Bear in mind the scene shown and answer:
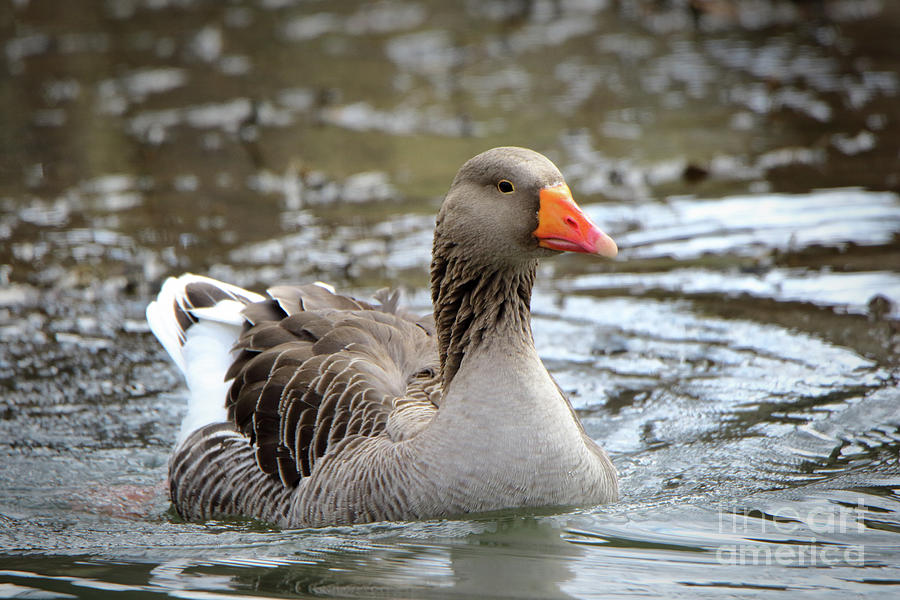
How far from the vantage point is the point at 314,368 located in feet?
21.4

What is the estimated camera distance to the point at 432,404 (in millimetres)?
6543

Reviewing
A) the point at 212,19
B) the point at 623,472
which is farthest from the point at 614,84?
the point at 623,472

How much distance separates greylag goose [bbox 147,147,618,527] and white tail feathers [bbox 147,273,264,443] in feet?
0.17

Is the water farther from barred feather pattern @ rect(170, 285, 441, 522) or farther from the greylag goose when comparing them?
barred feather pattern @ rect(170, 285, 441, 522)

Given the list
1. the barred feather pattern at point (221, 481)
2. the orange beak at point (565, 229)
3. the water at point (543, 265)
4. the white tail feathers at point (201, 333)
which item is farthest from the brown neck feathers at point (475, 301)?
the white tail feathers at point (201, 333)

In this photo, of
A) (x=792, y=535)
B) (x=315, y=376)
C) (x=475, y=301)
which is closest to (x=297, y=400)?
(x=315, y=376)

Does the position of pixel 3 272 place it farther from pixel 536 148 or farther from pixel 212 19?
pixel 212 19

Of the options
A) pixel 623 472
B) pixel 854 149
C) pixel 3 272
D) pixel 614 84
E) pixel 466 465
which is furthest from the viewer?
pixel 614 84

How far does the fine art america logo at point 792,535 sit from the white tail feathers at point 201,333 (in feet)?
10.3

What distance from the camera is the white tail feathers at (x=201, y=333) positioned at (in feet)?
23.9

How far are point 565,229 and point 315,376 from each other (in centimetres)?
170

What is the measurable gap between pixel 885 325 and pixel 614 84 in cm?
956

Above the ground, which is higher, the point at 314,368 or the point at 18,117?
the point at 18,117

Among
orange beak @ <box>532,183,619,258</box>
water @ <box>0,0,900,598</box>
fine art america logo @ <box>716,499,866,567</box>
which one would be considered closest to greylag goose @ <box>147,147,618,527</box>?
orange beak @ <box>532,183,619,258</box>
